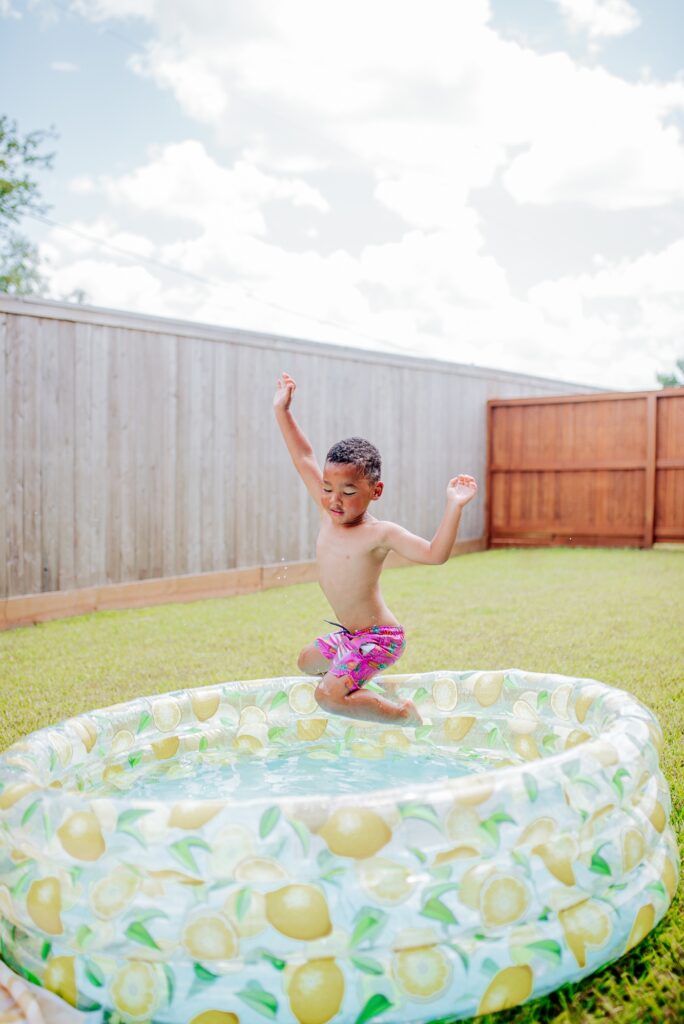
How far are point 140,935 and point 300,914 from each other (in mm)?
298

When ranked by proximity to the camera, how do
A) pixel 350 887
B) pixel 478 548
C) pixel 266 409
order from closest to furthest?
pixel 350 887 < pixel 266 409 < pixel 478 548

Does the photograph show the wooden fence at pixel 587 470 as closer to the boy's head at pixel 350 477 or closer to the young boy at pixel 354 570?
the young boy at pixel 354 570

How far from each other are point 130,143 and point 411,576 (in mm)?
11459

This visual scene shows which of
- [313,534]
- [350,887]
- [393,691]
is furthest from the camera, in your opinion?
[313,534]

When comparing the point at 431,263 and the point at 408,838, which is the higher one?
the point at 431,263

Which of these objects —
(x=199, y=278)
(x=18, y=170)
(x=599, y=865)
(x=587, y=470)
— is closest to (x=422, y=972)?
(x=599, y=865)

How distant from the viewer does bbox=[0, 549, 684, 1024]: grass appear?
1.74 meters

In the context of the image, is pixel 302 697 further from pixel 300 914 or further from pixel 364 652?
pixel 300 914

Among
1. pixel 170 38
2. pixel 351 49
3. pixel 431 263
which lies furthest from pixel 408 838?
pixel 431 263

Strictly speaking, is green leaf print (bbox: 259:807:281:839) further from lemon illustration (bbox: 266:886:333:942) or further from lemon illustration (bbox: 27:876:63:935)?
lemon illustration (bbox: 27:876:63:935)

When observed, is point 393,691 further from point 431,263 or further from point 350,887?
point 431,263

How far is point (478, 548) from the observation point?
36.1 ft

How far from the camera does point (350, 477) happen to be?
2.67 m

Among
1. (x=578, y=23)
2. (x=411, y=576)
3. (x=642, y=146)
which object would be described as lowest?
(x=411, y=576)
